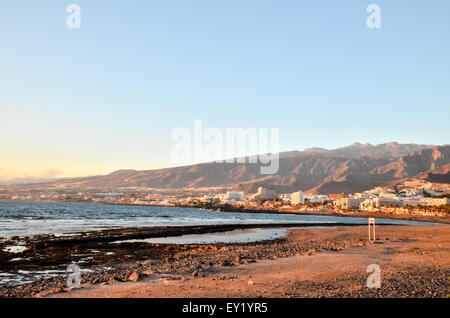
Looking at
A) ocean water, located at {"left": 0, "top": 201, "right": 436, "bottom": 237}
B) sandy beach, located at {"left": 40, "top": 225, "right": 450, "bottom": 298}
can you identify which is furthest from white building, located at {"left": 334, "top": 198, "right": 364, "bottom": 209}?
sandy beach, located at {"left": 40, "top": 225, "right": 450, "bottom": 298}

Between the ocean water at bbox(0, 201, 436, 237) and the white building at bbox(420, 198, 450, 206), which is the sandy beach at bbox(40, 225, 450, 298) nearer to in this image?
the ocean water at bbox(0, 201, 436, 237)

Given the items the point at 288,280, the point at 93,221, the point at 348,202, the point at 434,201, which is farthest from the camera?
the point at 348,202

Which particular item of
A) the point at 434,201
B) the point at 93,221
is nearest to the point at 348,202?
the point at 434,201

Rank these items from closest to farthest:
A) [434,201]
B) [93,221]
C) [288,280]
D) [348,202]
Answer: [288,280] < [93,221] < [434,201] < [348,202]

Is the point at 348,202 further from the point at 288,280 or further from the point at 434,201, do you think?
the point at 288,280

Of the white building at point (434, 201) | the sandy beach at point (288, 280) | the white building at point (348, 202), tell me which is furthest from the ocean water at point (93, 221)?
the white building at point (348, 202)

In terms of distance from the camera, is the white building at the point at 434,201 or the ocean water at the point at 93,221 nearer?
the ocean water at the point at 93,221

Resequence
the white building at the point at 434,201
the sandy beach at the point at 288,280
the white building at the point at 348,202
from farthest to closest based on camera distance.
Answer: the white building at the point at 348,202 < the white building at the point at 434,201 < the sandy beach at the point at 288,280

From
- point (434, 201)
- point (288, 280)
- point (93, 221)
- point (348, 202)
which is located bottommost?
point (348, 202)

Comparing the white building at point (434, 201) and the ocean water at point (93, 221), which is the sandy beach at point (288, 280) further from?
the white building at point (434, 201)

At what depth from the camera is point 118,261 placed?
72.5 ft

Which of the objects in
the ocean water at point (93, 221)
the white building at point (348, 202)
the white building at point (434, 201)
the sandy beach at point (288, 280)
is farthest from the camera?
the white building at point (348, 202)

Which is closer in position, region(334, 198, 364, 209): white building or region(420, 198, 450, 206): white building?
region(420, 198, 450, 206): white building
